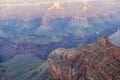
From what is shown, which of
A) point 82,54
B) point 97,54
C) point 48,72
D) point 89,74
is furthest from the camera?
point 48,72

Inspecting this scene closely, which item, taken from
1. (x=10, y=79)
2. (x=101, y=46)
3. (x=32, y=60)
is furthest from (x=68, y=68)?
(x=32, y=60)

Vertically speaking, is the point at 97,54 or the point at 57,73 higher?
the point at 97,54

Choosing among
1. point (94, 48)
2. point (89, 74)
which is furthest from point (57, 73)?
point (89, 74)

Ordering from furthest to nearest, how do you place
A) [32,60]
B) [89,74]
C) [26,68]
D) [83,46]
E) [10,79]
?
1. [32,60]
2. [26,68]
3. [10,79]
4. [83,46]
5. [89,74]

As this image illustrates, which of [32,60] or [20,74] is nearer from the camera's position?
[20,74]

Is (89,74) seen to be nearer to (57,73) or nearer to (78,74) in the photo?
(78,74)

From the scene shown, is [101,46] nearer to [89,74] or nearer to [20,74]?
[89,74]
